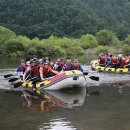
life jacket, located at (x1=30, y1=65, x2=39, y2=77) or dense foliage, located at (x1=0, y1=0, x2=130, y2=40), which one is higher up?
dense foliage, located at (x1=0, y1=0, x2=130, y2=40)

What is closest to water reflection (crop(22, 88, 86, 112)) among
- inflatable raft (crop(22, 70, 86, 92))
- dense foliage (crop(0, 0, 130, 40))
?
inflatable raft (crop(22, 70, 86, 92))

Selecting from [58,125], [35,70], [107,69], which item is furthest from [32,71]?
[107,69]

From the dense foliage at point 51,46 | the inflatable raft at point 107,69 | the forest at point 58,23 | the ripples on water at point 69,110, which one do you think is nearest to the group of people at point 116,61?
the inflatable raft at point 107,69

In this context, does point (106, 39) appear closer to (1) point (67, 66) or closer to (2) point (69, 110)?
(1) point (67, 66)

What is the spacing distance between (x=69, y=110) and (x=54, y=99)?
8.45 ft

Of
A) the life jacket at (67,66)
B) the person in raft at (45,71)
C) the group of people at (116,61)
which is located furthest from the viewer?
the group of people at (116,61)

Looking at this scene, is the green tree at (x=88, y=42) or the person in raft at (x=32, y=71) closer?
the person in raft at (x=32, y=71)

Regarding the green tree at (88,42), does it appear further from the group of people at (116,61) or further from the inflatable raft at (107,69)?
the group of people at (116,61)

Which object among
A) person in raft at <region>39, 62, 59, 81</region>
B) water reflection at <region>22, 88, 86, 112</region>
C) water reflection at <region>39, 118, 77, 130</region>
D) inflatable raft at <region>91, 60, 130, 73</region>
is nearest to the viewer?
water reflection at <region>39, 118, 77, 130</region>

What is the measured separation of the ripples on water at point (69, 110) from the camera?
1131 cm

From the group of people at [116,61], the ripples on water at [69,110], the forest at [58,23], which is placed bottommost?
the ripples on water at [69,110]

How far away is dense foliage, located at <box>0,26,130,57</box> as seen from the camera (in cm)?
5769

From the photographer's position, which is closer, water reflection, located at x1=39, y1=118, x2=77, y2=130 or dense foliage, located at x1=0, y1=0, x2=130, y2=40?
water reflection, located at x1=39, y1=118, x2=77, y2=130

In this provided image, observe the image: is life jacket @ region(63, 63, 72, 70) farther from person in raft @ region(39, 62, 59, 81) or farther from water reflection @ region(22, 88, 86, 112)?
water reflection @ region(22, 88, 86, 112)
